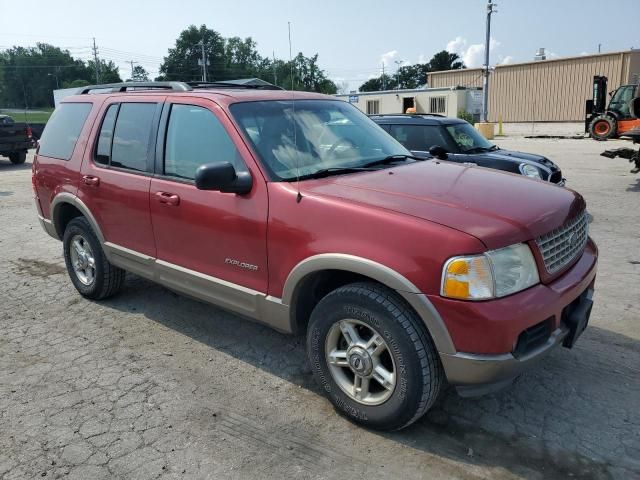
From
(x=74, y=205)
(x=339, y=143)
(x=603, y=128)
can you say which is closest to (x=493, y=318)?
(x=339, y=143)

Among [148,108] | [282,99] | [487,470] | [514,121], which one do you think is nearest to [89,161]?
[148,108]

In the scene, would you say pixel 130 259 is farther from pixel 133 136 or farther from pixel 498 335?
pixel 498 335

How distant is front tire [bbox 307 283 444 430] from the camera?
2.81 meters

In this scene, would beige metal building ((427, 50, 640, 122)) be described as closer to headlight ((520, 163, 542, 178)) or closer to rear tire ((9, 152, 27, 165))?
rear tire ((9, 152, 27, 165))

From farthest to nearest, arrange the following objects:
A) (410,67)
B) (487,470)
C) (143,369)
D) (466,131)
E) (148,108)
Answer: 1. (410,67)
2. (466,131)
3. (148,108)
4. (143,369)
5. (487,470)

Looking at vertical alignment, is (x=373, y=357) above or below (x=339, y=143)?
below

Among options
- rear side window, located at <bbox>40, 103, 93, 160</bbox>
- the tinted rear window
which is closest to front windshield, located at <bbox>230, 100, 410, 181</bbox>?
the tinted rear window

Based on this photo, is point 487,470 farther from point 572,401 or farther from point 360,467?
point 572,401

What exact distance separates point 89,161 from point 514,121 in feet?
147

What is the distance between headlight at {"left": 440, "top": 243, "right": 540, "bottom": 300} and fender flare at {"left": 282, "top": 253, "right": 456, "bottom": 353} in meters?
0.13

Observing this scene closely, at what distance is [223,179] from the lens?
10.7ft

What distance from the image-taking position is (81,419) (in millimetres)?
3262

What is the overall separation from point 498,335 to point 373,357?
2.35 ft

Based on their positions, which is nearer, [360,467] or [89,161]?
[360,467]
